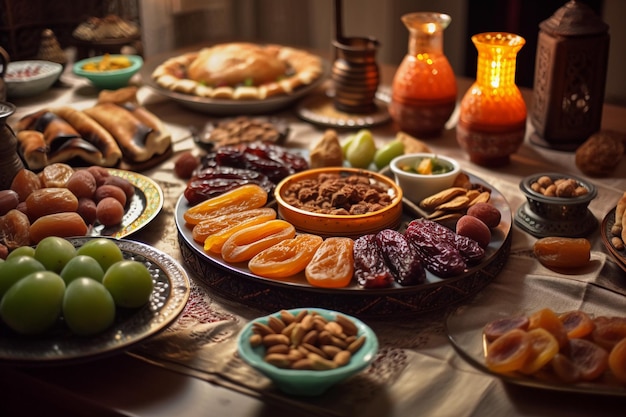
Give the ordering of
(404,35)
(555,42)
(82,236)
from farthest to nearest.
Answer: (404,35) < (555,42) < (82,236)

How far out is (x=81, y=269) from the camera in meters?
1.03

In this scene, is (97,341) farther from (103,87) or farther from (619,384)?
(103,87)

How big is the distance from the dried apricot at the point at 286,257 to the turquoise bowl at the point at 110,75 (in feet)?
3.62

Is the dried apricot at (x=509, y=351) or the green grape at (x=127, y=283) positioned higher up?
the green grape at (x=127, y=283)

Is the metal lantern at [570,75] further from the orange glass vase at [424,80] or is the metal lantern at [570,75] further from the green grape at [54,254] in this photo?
the green grape at [54,254]

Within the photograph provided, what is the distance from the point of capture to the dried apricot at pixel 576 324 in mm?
1026

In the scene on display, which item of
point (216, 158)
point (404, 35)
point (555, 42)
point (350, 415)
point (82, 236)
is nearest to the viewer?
point (350, 415)

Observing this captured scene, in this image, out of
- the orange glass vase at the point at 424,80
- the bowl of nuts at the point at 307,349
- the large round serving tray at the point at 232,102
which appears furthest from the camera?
the large round serving tray at the point at 232,102

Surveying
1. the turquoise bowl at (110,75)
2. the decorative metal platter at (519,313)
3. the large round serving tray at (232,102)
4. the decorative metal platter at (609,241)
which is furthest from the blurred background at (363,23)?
the decorative metal platter at (519,313)

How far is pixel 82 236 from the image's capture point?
1222 millimetres

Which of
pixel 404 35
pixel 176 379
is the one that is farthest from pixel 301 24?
pixel 176 379

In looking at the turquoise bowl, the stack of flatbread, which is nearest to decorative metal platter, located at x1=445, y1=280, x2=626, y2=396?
the stack of flatbread

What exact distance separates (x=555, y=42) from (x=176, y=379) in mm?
1135

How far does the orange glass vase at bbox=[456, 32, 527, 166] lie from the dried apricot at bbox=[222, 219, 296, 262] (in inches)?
23.3
